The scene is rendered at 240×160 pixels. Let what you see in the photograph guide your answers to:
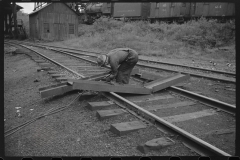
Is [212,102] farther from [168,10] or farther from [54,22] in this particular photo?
[54,22]

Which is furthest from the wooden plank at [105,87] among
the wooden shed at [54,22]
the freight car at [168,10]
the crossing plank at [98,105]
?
the wooden shed at [54,22]

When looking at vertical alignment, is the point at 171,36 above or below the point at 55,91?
above

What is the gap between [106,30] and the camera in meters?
25.4

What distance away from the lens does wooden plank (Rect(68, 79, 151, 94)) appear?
450 cm

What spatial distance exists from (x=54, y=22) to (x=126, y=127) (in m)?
29.0

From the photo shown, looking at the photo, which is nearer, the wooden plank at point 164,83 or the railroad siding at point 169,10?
the wooden plank at point 164,83

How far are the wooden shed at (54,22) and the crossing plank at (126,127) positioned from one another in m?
28.4

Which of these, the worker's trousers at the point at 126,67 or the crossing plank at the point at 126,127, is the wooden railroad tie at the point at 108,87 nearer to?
the worker's trousers at the point at 126,67

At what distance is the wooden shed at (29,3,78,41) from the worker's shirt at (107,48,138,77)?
26.5m

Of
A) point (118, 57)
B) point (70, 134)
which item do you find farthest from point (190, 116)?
point (70, 134)

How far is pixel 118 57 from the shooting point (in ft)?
16.9

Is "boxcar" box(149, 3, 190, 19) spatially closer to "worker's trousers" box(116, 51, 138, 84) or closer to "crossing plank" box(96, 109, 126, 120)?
"worker's trousers" box(116, 51, 138, 84)

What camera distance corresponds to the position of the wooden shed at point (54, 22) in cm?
2856

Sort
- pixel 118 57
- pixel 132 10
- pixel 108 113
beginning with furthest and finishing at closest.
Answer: pixel 132 10 → pixel 118 57 → pixel 108 113
